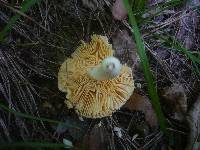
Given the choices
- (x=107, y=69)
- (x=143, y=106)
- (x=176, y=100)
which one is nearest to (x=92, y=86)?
(x=107, y=69)

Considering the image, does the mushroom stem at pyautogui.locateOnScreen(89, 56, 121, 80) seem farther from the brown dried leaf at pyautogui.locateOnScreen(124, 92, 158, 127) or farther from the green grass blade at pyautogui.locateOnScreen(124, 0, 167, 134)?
the brown dried leaf at pyautogui.locateOnScreen(124, 92, 158, 127)

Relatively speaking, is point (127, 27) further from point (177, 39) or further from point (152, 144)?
point (152, 144)

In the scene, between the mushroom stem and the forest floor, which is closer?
the mushroom stem

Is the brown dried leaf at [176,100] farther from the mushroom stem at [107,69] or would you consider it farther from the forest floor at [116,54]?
the mushroom stem at [107,69]

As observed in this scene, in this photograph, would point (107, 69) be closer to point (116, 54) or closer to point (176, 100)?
point (116, 54)

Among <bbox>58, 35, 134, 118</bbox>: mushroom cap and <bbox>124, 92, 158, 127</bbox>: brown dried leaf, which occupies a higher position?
<bbox>58, 35, 134, 118</bbox>: mushroom cap

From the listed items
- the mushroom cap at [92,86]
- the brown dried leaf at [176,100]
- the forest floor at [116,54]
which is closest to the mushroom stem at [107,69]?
the mushroom cap at [92,86]

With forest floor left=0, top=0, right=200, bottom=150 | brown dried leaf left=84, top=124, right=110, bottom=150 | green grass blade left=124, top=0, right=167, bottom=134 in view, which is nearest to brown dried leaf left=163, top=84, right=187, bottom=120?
forest floor left=0, top=0, right=200, bottom=150
